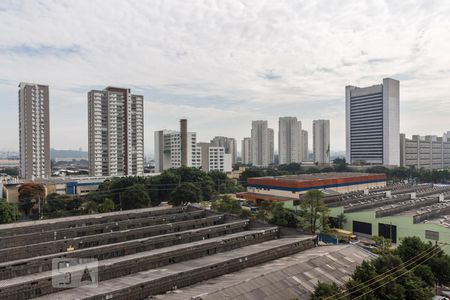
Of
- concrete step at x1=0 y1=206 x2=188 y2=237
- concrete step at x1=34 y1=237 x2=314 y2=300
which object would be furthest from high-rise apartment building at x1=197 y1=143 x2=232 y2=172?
concrete step at x1=34 y1=237 x2=314 y2=300

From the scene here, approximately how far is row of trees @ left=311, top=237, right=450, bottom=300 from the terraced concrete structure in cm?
600

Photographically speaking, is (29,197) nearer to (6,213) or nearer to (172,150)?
(6,213)

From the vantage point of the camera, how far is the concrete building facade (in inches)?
4343

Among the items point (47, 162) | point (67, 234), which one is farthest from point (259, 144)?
point (67, 234)

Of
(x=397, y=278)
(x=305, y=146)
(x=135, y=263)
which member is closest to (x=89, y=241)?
(x=135, y=263)

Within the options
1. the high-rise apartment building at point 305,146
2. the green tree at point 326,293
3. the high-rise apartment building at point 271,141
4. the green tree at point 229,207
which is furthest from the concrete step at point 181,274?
the high-rise apartment building at point 305,146

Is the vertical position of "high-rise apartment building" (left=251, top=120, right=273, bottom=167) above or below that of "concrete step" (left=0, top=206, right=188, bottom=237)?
above

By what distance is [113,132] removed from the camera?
76.4 metres

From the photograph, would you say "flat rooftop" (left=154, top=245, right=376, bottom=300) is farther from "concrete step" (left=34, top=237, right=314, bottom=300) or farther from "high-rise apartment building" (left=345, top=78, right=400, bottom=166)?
"high-rise apartment building" (left=345, top=78, right=400, bottom=166)

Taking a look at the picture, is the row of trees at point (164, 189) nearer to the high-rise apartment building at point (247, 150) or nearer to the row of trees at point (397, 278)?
the row of trees at point (397, 278)

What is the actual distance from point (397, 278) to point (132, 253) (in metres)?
14.6

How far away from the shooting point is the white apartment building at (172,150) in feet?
314

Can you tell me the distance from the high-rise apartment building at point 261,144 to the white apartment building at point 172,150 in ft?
176

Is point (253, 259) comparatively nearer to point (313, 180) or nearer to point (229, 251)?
point (229, 251)
